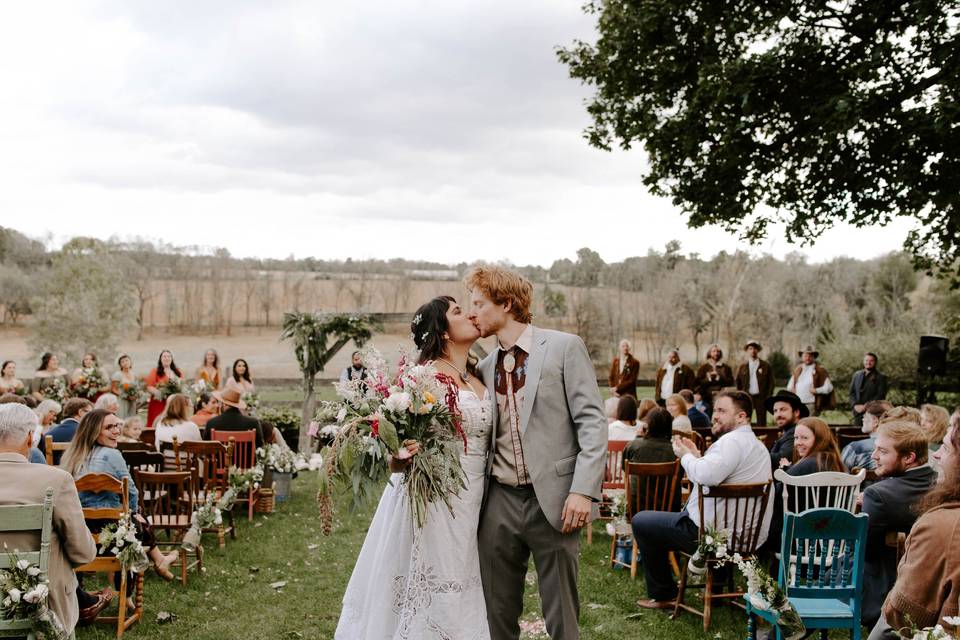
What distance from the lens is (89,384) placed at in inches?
556

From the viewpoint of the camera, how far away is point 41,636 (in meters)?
3.84

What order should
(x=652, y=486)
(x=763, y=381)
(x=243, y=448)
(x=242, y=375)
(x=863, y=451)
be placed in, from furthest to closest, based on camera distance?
(x=763, y=381) < (x=242, y=375) < (x=243, y=448) < (x=863, y=451) < (x=652, y=486)

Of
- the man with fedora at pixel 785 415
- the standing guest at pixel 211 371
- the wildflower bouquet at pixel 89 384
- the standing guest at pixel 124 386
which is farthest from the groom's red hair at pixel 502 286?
the standing guest at pixel 124 386

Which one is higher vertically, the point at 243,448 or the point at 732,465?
the point at 732,465

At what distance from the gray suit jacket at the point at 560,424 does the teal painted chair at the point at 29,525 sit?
2.24 metres

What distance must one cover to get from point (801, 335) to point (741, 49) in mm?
20475

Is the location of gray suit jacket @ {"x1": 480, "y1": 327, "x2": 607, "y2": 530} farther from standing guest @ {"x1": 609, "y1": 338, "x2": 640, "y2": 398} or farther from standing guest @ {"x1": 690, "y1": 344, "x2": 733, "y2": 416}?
standing guest @ {"x1": 690, "y1": 344, "x2": 733, "y2": 416}

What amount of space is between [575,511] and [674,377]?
1342cm

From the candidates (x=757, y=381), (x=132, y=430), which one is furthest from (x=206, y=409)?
(x=757, y=381)

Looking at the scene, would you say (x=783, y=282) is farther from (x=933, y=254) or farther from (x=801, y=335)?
(x=933, y=254)

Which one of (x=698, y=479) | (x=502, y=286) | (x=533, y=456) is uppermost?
(x=502, y=286)

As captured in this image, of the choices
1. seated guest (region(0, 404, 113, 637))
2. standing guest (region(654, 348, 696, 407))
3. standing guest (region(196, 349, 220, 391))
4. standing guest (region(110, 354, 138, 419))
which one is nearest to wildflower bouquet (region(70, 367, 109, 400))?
standing guest (region(110, 354, 138, 419))

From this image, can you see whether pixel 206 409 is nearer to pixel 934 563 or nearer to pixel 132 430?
pixel 132 430

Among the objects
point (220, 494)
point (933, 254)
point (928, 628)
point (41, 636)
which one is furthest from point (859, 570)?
point (933, 254)
